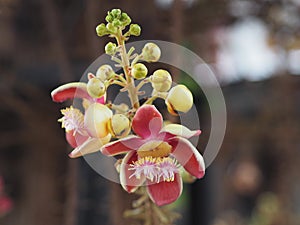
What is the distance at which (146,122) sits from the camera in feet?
1.24

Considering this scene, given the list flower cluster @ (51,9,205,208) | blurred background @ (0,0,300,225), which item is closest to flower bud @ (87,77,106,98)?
flower cluster @ (51,9,205,208)

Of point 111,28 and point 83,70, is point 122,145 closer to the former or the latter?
point 111,28

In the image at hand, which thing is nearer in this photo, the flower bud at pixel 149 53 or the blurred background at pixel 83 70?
the flower bud at pixel 149 53

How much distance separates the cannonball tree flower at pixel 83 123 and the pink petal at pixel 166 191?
0.04 m

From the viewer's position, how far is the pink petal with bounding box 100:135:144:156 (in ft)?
1.22

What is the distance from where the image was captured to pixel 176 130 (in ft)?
1.23

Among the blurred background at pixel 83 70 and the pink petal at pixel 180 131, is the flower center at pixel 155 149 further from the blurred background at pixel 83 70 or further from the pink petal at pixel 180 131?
the blurred background at pixel 83 70

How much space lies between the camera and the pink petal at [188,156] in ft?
1.22

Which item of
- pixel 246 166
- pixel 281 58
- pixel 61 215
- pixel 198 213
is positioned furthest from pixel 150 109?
pixel 198 213

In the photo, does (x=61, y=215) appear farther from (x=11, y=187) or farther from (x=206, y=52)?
(x=206, y=52)

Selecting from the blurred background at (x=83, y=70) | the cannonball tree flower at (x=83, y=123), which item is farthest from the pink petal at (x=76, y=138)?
the blurred background at (x=83, y=70)

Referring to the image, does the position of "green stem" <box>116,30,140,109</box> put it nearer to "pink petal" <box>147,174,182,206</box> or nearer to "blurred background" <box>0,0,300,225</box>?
"pink petal" <box>147,174,182,206</box>

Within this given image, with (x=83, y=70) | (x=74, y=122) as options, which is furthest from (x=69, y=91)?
(x=83, y=70)

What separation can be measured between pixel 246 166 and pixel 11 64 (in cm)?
59
